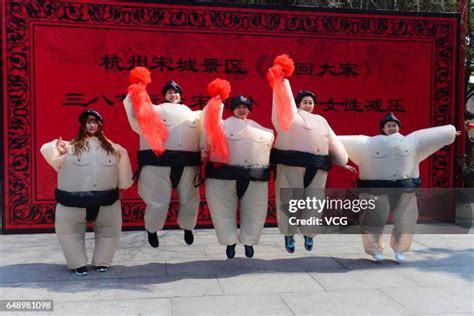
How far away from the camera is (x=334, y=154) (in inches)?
188

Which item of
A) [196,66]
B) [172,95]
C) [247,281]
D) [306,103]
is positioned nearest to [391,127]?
[306,103]

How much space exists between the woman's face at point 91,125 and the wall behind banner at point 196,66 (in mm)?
1933

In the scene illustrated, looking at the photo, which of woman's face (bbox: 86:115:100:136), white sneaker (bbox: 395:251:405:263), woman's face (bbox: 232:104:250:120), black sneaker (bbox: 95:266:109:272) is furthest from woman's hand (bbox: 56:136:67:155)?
white sneaker (bbox: 395:251:405:263)

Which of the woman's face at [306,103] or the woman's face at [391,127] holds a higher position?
the woman's face at [306,103]

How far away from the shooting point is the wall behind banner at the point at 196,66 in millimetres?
6254

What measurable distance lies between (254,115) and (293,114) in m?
2.33

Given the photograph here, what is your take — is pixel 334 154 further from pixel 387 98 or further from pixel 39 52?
pixel 39 52

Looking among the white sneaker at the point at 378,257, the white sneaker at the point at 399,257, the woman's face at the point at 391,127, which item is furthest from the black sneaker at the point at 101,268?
the woman's face at the point at 391,127

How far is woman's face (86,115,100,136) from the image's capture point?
4555mm

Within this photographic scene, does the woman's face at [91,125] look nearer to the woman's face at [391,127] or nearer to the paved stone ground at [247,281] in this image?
the paved stone ground at [247,281]

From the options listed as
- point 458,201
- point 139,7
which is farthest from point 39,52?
point 458,201

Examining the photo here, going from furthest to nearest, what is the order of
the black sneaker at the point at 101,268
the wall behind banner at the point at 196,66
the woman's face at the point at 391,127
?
the wall behind banner at the point at 196,66 < the woman's face at the point at 391,127 < the black sneaker at the point at 101,268

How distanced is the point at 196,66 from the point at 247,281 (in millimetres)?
3299

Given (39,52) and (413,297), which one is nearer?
(413,297)
